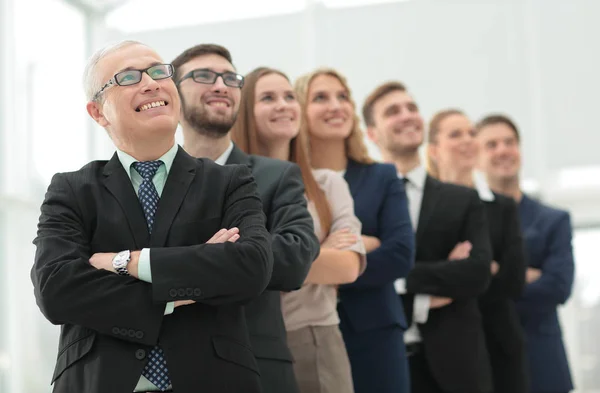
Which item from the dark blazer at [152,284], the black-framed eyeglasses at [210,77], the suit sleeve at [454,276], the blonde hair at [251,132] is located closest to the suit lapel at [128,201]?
the dark blazer at [152,284]

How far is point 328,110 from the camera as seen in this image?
4.36m

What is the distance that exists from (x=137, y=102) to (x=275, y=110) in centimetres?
139

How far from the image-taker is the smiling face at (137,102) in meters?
2.52

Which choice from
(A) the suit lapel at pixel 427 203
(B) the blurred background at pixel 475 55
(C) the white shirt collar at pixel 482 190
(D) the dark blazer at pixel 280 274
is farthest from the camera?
(B) the blurred background at pixel 475 55

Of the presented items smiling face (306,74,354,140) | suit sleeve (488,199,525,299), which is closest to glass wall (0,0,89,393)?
smiling face (306,74,354,140)

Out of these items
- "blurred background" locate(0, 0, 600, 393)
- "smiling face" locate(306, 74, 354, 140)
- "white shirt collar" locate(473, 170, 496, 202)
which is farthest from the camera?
"blurred background" locate(0, 0, 600, 393)

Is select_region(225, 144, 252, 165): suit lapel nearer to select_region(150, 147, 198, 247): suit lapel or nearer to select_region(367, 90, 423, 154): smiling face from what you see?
select_region(150, 147, 198, 247): suit lapel

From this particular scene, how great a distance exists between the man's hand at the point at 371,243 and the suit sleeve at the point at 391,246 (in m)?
0.02

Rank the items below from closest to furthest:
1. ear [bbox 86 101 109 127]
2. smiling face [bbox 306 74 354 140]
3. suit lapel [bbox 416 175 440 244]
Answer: ear [bbox 86 101 109 127], smiling face [bbox 306 74 354 140], suit lapel [bbox 416 175 440 244]

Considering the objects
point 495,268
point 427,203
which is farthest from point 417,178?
point 495,268

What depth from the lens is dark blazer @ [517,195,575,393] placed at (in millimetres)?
5879

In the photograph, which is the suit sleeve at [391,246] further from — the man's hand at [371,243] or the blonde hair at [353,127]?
the blonde hair at [353,127]

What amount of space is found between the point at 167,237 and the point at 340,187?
4.83 feet

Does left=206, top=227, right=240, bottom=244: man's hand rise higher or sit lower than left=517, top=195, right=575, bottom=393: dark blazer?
higher
